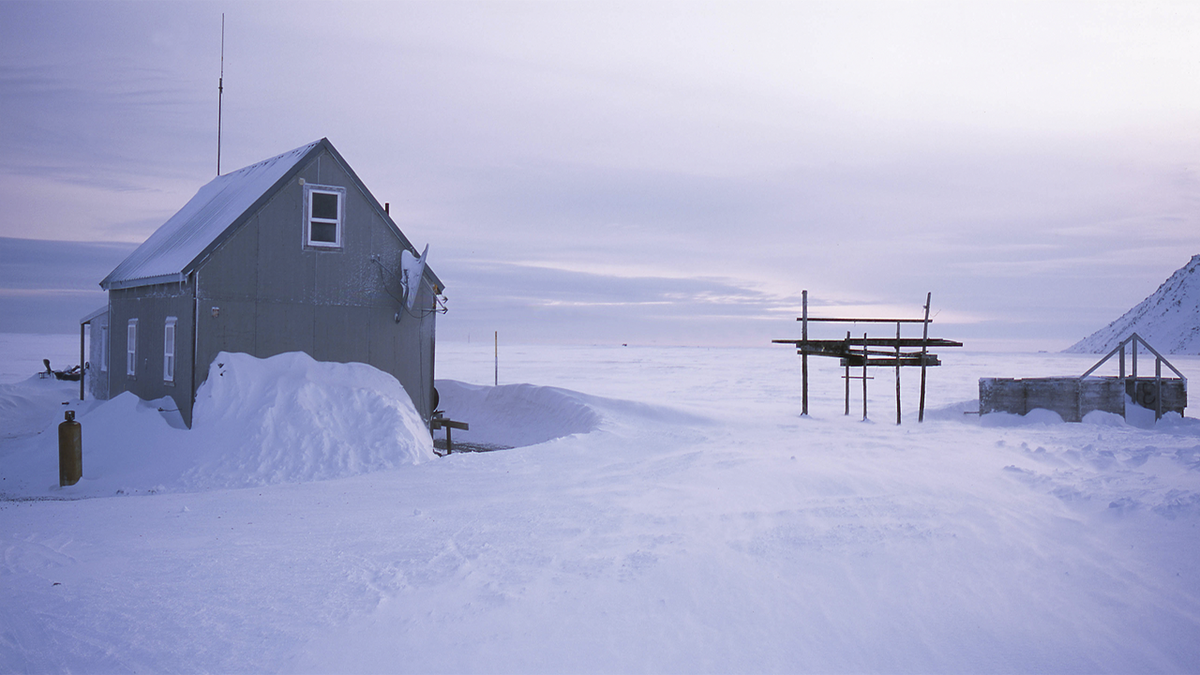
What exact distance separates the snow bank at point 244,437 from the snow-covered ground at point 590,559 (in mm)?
83

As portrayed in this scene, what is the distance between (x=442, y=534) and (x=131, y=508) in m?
5.01

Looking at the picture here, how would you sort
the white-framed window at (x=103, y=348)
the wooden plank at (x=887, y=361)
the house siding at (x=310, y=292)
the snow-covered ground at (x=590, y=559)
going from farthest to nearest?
the wooden plank at (x=887, y=361) < the white-framed window at (x=103, y=348) < the house siding at (x=310, y=292) < the snow-covered ground at (x=590, y=559)

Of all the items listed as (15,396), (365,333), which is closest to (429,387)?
(365,333)

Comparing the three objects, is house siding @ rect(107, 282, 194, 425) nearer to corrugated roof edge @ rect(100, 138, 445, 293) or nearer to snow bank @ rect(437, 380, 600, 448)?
corrugated roof edge @ rect(100, 138, 445, 293)

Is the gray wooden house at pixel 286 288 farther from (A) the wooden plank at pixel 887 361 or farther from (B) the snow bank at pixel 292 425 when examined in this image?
(A) the wooden plank at pixel 887 361

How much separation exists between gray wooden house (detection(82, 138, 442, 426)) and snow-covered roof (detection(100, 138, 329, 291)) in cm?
6

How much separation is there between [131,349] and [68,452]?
5.86 m

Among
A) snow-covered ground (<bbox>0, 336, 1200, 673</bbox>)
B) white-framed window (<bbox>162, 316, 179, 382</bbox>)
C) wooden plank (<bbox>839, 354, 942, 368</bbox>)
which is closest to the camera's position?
snow-covered ground (<bbox>0, 336, 1200, 673</bbox>)

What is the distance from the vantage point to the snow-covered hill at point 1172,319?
541ft

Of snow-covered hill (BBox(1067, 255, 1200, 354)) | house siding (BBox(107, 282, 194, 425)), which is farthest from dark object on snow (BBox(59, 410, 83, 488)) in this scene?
snow-covered hill (BBox(1067, 255, 1200, 354))

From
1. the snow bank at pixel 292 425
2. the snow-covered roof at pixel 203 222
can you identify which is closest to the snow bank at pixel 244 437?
the snow bank at pixel 292 425

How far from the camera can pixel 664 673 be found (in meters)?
5.56

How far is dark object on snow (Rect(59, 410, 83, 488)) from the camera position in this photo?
12922 millimetres

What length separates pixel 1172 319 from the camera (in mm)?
176250
